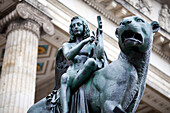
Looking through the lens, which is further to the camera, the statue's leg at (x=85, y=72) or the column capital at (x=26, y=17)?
the column capital at (x=26, y=17)

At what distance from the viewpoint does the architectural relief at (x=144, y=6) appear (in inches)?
732

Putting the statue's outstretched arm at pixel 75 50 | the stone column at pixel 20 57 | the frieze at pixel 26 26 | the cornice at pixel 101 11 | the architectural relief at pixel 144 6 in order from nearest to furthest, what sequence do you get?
the statue's outstretched arm at pixel 75 50, the stone column at pixel 20 57, the frieze at pixel 26 26, the cornice at pixel 101 11, the architectural relief at pixel 144 6

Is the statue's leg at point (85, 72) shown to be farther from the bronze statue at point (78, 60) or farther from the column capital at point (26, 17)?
the column capital at point (26, 17)

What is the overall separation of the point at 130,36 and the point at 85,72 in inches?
19.8

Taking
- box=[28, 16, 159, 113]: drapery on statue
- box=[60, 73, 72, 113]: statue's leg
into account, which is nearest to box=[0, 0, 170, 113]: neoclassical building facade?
box=[60, 73, 72, 113]: statue's leg

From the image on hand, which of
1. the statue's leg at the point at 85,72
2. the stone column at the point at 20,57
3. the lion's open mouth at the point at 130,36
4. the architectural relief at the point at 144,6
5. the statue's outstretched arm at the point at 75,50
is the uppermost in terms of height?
the lion's open mouth at the point at 130,36

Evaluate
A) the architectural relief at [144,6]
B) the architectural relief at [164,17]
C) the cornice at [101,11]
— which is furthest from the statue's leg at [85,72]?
the architectural relief at [164,17]

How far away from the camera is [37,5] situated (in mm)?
13039

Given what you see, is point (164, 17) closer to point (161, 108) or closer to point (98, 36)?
point (161, 108)

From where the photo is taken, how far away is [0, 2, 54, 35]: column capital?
12.1 metres

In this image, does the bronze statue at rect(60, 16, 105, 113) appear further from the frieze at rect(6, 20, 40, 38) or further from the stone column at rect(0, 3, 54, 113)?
the frieze at rect(6, 20, 40, 38)

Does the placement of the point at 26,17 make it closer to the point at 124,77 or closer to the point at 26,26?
the point at 26,26

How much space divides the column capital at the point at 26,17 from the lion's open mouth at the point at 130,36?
911 cm

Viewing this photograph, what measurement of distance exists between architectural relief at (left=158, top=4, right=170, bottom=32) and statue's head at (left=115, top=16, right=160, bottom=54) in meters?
16.4
